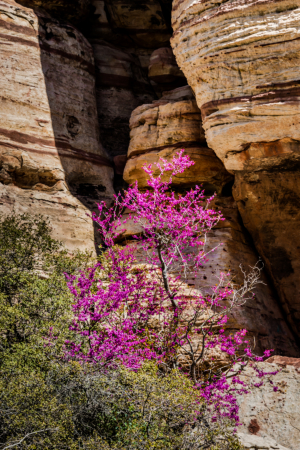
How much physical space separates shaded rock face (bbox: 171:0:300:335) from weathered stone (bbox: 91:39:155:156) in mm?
4717

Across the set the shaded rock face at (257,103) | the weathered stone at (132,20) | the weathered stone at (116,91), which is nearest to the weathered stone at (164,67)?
the weathered stone at (116,91)

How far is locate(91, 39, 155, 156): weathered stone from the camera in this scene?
597 inches

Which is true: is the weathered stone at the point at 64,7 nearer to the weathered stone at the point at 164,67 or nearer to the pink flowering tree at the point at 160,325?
the weathered stone at the point at 164,67

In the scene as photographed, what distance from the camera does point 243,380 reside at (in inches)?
321

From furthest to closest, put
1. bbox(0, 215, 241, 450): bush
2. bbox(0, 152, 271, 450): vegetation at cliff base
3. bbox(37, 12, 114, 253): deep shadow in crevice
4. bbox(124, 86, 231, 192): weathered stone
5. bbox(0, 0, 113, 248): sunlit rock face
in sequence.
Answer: bbox(37, 12, 114, 253): deep shadow in crevice
bbox(124, 86, 231, 192): weathered stone
bbox(0, 0, 113, 248): sunlit rock face
bbox(0, 152, 271, 450): vegetation at cliff base
bbox(0, 215, 241, 450): bush

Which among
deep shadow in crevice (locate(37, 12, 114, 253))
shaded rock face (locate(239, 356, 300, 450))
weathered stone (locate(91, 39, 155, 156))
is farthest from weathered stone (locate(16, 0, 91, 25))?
shaded rock face (locate(239, 356, 300, 450))

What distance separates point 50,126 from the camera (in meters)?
12.9

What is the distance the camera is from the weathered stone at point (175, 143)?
11.8m

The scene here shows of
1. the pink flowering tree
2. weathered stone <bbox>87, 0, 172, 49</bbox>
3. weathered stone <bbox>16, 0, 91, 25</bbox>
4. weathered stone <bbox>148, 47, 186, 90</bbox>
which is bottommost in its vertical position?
the pink flowering tree

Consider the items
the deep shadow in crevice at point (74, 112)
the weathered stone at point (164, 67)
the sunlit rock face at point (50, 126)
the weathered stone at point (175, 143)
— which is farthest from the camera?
the weathered stone at point (164, 67)

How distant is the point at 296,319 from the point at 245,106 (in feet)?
16.7

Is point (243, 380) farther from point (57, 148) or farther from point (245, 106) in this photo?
point (57, 148)

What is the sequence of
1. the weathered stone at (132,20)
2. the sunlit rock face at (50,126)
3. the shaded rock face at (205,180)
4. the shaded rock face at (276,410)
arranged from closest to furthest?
1. the shaded rock face at (276,410)
2. the shaded rock face at (205,180)
3. the sunlit rock face at (50,126)
4. the weathered stone at (132,20)

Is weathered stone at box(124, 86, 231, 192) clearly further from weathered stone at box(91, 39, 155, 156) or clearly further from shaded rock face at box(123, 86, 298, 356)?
weathered stone at box(91, 39, 155, 156)
